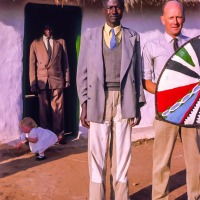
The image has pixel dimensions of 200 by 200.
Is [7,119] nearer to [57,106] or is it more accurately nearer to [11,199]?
[57,106]

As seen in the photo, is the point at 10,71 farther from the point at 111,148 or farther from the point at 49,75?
the point at 111,148

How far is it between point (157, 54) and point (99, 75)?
514 millimetres

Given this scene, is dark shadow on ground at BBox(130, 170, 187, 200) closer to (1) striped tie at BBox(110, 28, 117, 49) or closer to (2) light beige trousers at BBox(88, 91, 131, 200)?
(2) light beige trousers at BBox(88, 91, 131, 200)

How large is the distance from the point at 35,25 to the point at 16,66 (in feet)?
4.79

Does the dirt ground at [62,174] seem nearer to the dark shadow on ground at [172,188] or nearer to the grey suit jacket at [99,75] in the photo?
the dark shadow on ground at [172,188]

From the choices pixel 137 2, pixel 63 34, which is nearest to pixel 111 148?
pixel 137 2

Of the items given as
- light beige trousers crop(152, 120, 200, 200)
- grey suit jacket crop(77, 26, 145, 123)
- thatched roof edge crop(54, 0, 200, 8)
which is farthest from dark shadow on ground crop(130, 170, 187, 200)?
thatched roof edge crop(54, 0, 200, 8)

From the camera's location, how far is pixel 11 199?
14.1 ft

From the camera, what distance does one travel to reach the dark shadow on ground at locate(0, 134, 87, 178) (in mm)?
5293

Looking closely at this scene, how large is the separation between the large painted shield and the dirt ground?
123 cm

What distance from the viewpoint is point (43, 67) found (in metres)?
6.31

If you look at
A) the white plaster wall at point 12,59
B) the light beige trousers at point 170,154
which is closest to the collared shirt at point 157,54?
the light beige trousers at point 170,154

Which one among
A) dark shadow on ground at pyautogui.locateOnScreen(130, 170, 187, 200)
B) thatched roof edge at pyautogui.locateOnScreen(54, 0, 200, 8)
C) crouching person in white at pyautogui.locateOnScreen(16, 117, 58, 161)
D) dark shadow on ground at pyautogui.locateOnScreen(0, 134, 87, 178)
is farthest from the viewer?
thatched roof edge at pyautogui.locateOnScreen(54, 0, 200, 8)

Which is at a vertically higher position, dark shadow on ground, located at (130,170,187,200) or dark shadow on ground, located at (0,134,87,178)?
dark shadow on ground, located at (0,134,87,178)
